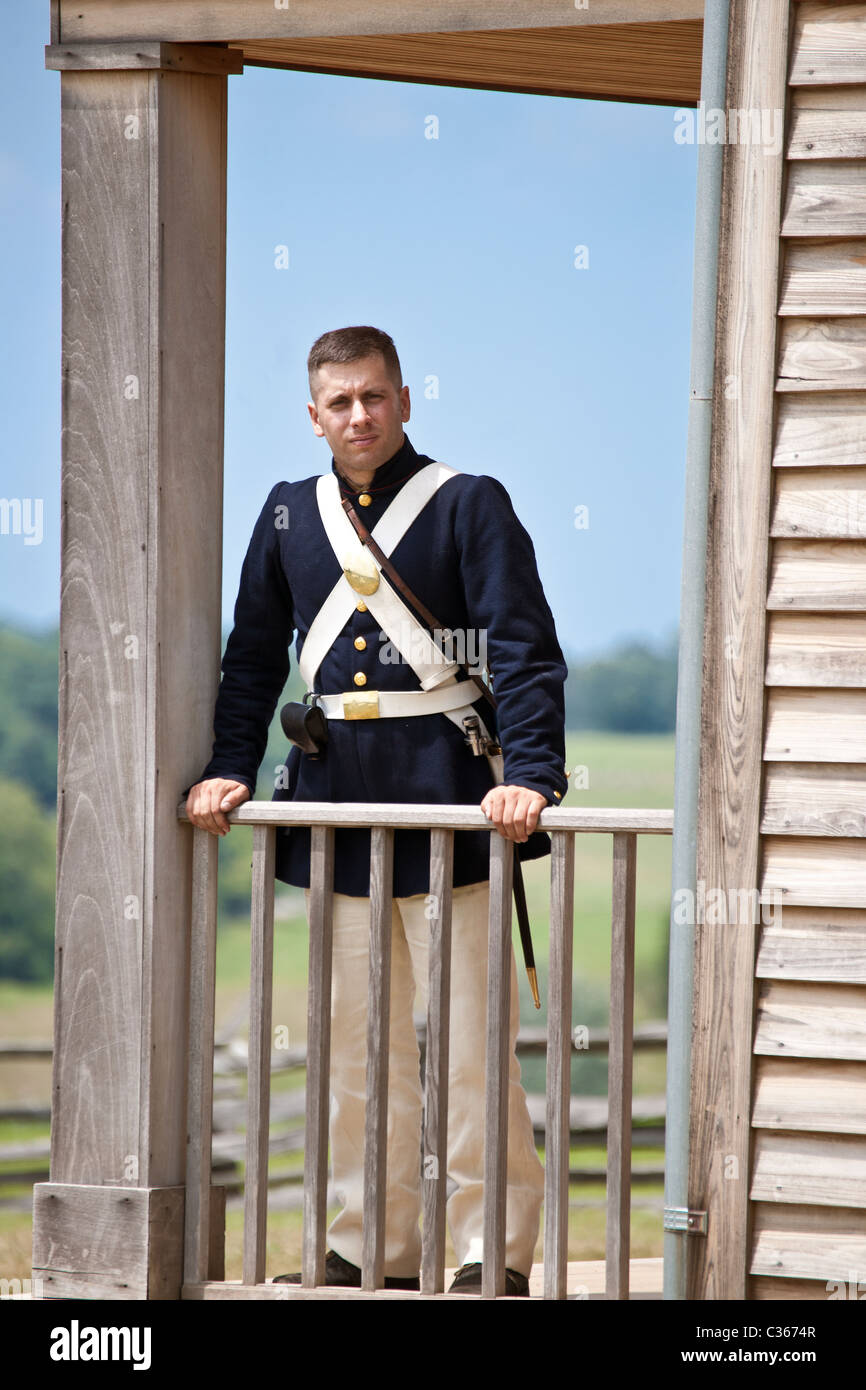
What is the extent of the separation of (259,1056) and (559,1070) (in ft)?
2.15

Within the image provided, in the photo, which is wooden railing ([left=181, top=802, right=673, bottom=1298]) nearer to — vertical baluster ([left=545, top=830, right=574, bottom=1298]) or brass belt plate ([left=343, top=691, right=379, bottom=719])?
vertical baluster ([left=545, top=830, right=574, bottom=1298])

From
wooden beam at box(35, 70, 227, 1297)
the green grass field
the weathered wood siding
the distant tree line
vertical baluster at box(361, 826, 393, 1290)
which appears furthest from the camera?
the distant tree line

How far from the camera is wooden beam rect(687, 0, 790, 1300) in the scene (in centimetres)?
314

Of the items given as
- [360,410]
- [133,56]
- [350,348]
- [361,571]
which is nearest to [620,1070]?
[361,571]

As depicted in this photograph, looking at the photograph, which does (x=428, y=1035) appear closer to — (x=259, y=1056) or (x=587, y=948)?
(x=259, y=1056)

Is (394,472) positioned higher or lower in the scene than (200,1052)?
higher

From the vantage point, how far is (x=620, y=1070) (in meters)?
3.34

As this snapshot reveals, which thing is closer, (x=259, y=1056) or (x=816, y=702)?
(x=816, y=702)

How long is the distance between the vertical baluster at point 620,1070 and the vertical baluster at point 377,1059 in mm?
475

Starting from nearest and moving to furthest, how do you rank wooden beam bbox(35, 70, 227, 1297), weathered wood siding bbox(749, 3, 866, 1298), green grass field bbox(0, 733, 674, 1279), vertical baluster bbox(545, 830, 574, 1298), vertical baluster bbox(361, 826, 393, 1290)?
weathered wood siding bbox(749, 3, 866, 1298) → vertical baluster bbox(545, 830, 574, 1298) → vertical baluster bbox(361, 826, 393, 1290) → wooden beam bbox(35, 70, 227, 1297) → green grass field bbox(0, 733, 674, 1279)

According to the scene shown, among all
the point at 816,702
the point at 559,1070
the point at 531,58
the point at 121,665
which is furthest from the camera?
the point at 531,58

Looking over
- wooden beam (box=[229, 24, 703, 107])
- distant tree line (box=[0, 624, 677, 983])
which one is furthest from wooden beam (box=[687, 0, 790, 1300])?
distant tree line (box=[0, 624, 677, 983])

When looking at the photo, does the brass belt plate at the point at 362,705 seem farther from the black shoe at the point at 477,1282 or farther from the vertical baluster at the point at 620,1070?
the black shoe at the point at 477,1282

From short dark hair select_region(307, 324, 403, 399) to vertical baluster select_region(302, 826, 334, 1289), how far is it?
1023 millimetres
